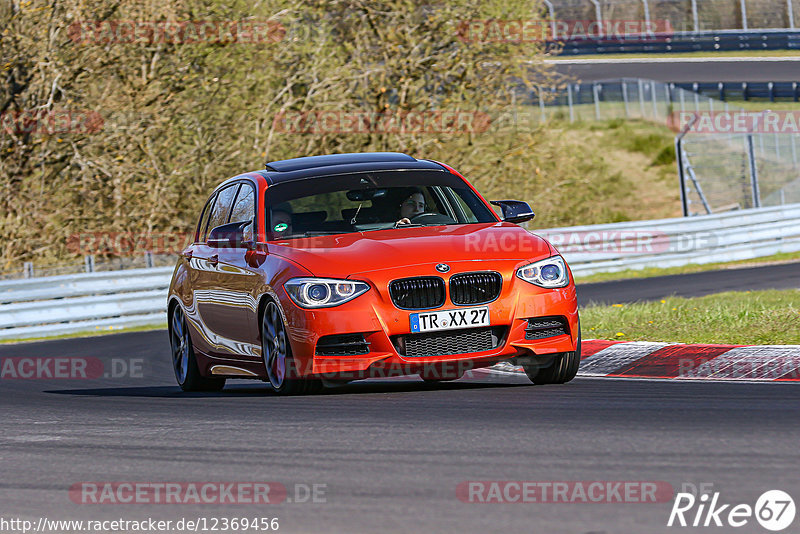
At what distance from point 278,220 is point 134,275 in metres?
12.7

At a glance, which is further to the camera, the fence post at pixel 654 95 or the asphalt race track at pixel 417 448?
the fence post at pixel 654 95

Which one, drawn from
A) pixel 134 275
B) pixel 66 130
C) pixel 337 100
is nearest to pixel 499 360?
pixel 134 275

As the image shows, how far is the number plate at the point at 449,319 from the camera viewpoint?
8102 millimetres

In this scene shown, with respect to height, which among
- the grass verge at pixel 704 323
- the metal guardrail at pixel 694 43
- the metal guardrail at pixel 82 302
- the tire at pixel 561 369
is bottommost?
the metal guardrail at pixel 694 43

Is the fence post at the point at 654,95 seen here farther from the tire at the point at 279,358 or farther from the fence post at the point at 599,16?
the tire at the point at 279,358

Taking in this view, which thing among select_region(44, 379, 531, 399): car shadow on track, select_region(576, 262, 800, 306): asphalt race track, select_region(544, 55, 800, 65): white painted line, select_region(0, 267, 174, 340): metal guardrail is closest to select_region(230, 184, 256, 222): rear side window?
select_region(44, 379, 531, 399): car shadow on track

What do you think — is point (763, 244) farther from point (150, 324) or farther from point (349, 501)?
point (349, 501)

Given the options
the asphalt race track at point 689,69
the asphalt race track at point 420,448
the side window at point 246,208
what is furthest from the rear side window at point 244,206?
the asphalt race track at point 689,69

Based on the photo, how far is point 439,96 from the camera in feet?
90.8

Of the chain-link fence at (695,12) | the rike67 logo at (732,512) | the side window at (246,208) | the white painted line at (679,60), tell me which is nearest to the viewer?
the rike67 logo at (732,512)

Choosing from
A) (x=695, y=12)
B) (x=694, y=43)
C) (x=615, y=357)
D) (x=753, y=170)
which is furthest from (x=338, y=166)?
(x=694, y=43)

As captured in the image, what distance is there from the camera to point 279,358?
862cm

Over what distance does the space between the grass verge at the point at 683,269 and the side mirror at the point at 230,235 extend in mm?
14943

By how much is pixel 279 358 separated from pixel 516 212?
6.90 feet
